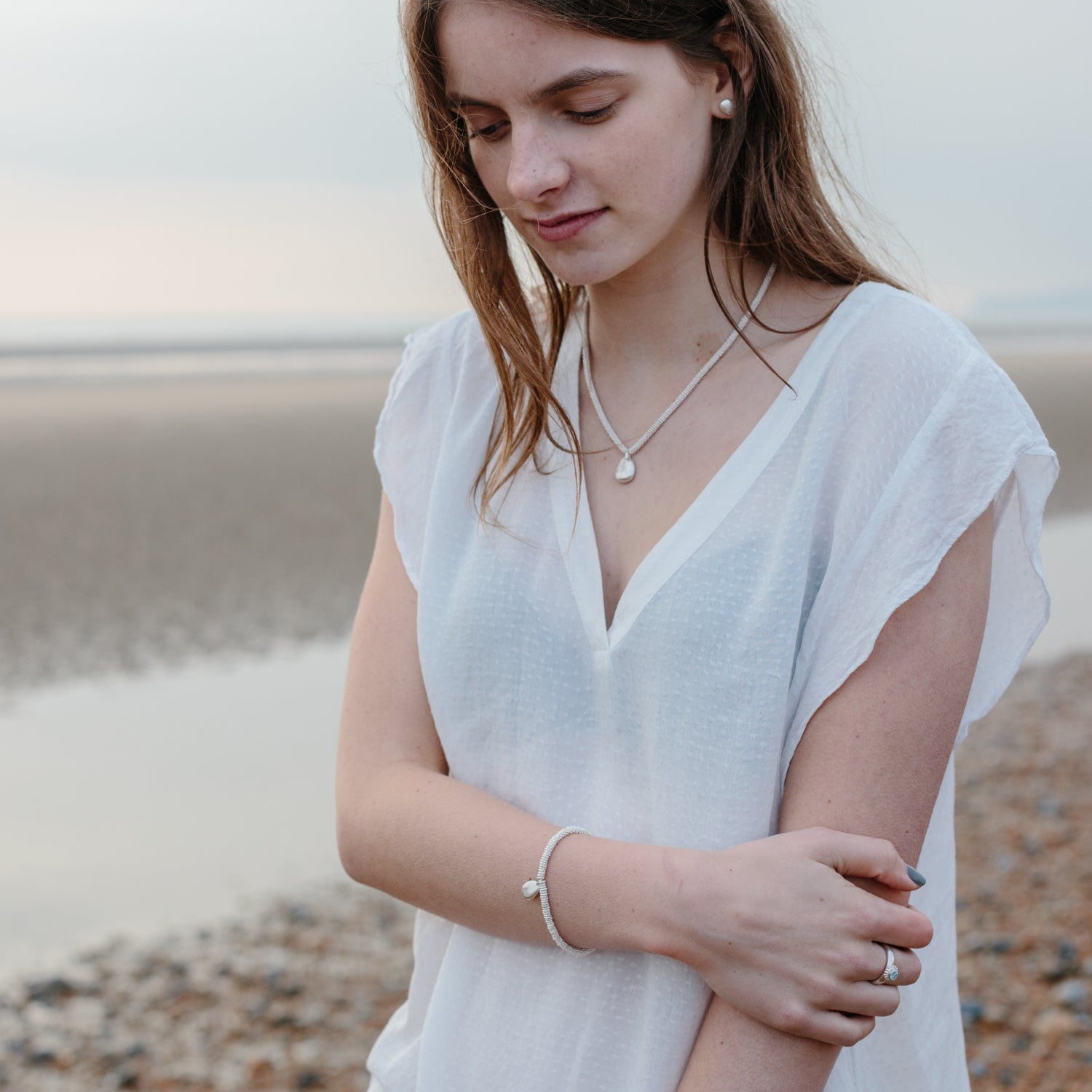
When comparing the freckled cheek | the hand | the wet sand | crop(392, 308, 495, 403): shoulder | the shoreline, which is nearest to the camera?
the hand

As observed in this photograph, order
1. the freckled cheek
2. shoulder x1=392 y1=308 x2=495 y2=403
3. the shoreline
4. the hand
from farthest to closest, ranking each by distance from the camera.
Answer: the shoreline, shoulder x1=392 y1=308 x2=495 y2=403, the freckled cheek, the hand

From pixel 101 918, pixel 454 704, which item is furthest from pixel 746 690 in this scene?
pixel 101 918

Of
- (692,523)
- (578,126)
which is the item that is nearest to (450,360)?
(578,126)

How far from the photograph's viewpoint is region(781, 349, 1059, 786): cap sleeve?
1365mm

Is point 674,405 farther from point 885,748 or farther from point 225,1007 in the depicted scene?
point 225,1007

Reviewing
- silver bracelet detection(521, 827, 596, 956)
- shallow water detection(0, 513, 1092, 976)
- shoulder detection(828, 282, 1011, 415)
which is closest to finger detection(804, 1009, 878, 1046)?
silver bracelet detection(521, 827, 596, 956)

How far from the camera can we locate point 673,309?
1685mm

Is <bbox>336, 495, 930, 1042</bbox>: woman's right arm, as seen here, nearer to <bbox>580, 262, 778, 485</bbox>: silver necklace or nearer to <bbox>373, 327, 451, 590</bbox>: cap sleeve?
<bbox>373, 327, 451, 590</bbox>: cap sleeve

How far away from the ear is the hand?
3.18ft

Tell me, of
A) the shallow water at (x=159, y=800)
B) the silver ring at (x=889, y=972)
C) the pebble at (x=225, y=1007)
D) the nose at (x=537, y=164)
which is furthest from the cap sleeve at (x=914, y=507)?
the shallow water at (x=159, y=800)

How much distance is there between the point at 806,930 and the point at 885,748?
0.22 metres

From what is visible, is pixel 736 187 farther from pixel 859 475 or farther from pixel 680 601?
pixel 680 601

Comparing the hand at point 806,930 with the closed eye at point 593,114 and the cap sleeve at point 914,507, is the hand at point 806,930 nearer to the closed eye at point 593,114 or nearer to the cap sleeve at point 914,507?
the cap sleeve at point 914,507

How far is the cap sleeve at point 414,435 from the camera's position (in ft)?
5.70
